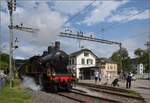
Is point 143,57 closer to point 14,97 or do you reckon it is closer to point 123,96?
point 123,96

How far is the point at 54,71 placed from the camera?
94.3ft

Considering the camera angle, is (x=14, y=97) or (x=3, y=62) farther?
(x=3, y=62)

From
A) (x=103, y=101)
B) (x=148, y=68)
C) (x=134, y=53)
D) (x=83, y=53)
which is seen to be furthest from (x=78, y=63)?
(x=103, y=101)

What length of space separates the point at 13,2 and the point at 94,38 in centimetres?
1383

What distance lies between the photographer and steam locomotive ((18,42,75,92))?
28344 millimetres

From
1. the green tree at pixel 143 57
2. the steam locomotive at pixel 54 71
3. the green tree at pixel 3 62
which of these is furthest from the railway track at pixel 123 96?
the green tree at pixel 143 57

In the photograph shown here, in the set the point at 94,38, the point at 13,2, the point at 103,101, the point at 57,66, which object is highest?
the point at 13,2

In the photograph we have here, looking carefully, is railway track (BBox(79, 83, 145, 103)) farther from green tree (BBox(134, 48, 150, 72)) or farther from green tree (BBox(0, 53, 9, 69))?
green tree (BBox(134, 48, 150, 72))

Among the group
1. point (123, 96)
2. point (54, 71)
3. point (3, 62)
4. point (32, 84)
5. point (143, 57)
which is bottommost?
point (123, 96)

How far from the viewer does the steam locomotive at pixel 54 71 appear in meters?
28.3

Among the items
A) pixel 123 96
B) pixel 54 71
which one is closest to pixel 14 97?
pixel 54 71

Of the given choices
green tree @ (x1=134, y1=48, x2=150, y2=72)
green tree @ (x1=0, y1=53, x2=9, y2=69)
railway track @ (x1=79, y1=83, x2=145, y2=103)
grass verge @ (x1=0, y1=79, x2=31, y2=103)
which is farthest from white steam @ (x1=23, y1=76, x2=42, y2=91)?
green tree @ (x1=134, y1=48, x2=150, y2=72)

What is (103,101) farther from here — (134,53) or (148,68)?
(134,53)

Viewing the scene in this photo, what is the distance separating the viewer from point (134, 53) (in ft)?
458
